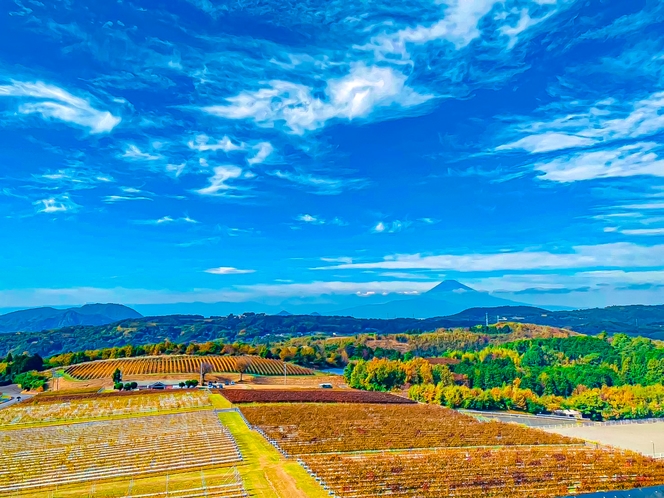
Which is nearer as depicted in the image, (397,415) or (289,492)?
(289,492)

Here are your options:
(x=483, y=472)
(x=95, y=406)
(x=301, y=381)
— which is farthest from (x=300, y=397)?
(x=483, y=472)

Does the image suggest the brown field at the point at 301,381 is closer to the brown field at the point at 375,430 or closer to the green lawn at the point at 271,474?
the brown field at the point at 375,430

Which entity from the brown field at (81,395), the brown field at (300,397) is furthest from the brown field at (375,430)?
the brown field at (81,395)

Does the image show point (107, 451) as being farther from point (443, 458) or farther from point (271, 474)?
point (443, 458)

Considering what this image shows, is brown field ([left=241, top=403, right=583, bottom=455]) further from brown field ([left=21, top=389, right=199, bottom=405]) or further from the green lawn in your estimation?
brown field ([left=21, top=389, right=199, bottom=405])

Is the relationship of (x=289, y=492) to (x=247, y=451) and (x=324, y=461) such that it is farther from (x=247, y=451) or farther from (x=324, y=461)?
(x=247, y=451)

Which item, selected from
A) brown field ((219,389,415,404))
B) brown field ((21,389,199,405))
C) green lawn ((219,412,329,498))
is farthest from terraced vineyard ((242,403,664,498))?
brown field ((21,389,199,405))

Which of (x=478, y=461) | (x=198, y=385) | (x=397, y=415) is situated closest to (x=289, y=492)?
(x=478, y=461)
